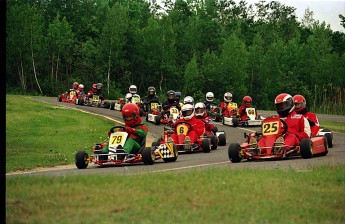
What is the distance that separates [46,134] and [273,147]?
1496cm

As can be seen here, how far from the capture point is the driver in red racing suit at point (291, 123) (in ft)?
58.6

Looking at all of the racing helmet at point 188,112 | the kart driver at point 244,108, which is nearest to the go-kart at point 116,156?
the racing helmet at point 188,112

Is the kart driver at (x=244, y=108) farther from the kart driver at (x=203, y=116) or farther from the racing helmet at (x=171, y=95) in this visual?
the kart driver at (x=203, y=116)

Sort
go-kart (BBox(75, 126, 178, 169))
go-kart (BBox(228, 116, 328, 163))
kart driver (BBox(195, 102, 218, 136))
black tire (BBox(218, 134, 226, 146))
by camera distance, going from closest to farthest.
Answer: go-kart (BBox(75, 126, 178, 169)) < go-kart (BBox(228, 116, 328, 163)) < kart driver (BBox(195, 102, 218, 136)) < black tire (BBox(218, 134, 226, 146))

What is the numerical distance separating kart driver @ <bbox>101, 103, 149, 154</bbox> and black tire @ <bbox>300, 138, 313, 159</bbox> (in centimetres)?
410

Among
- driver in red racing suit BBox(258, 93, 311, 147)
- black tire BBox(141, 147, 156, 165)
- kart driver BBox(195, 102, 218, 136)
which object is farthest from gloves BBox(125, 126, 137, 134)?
kart driver BBox(195, 102, 218, 136)

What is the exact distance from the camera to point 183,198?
30.3 ft

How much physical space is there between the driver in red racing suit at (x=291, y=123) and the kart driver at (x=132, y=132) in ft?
10.2

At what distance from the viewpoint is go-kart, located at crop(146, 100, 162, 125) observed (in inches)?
1409

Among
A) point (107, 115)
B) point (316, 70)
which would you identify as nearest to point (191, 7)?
point (316, 70)

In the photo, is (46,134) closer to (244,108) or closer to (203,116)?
(203,116)

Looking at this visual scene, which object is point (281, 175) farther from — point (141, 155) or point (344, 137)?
point (344, 137)

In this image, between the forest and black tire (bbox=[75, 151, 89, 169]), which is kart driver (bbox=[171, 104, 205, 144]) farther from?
the forest

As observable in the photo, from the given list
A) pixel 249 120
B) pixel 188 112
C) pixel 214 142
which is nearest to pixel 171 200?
pixel 188 112
